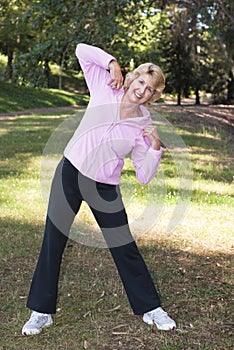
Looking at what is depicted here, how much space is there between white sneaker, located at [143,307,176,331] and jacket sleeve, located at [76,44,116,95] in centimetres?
146

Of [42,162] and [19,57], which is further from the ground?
[19,57]

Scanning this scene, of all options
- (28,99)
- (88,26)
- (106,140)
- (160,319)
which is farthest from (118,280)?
(28,99)

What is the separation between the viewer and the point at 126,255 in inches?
141

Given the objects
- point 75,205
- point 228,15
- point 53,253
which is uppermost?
point 228,15

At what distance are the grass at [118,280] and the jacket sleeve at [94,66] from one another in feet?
5.03

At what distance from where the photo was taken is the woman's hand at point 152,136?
132 inches

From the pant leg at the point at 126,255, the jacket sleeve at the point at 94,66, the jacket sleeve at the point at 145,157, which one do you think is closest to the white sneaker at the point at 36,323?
the pant leg at the point at 126,255

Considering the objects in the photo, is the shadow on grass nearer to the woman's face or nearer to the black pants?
the black pants

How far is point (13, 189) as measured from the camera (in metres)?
7.72

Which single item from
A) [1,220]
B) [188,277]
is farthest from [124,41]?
[188,277]

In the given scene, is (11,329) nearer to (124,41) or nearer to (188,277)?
(188,277)

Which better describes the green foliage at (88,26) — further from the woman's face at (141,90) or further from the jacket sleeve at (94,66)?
the woman's face at (141,90)

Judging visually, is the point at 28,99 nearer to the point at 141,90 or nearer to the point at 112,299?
the point at 112,299

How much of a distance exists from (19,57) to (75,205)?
8.99 metres
